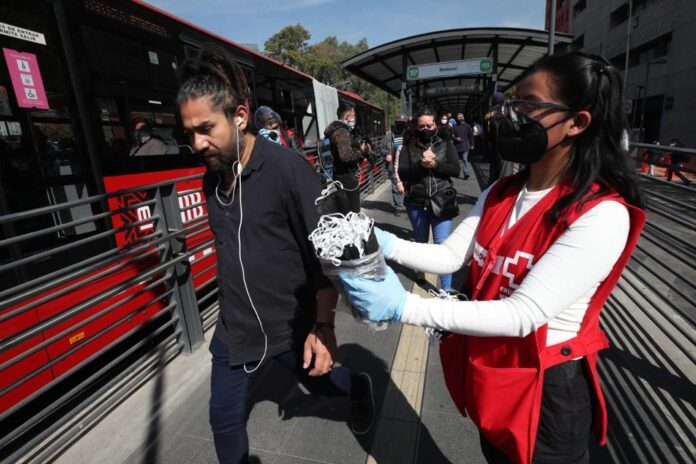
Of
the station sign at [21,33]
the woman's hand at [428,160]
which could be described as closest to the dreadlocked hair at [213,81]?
the station sign at [21,33]

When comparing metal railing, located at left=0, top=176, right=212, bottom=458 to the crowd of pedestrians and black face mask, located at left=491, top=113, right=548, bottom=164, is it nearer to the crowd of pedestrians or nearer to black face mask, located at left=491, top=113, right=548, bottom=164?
the crowd of pedestrians

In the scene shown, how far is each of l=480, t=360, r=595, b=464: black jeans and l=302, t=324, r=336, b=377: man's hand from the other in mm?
812

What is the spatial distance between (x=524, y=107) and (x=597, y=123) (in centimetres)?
21

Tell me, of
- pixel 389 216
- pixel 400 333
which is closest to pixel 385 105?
pixel 389 216

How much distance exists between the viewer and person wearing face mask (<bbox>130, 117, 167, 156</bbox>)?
3918 mm

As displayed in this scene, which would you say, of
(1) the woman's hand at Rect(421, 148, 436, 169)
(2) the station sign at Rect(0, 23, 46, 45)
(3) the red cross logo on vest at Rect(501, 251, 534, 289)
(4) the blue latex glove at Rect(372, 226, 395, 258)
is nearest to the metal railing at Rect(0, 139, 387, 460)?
(2) the station sign at Rect(0, 23, 46, 45)

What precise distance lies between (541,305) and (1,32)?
12.5 feet

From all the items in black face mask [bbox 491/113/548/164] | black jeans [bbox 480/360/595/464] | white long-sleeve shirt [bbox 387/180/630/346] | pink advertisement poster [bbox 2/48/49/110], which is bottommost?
black jeans [bbox 480/360/595/464]

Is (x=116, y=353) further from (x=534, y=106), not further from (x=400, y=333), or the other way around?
(x=534, y=106)

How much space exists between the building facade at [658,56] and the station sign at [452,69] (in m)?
12.2

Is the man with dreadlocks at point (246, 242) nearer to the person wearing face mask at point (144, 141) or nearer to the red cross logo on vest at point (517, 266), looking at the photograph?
the red cross logo on vest at point (517, 266)

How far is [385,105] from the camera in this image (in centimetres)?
6819

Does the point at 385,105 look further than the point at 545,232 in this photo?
Yes

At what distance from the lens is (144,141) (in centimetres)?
401
